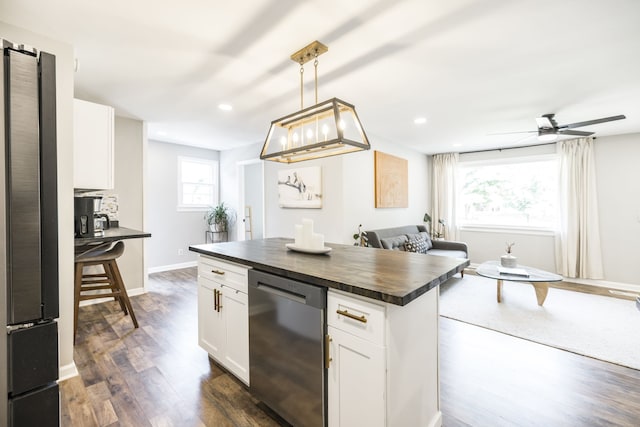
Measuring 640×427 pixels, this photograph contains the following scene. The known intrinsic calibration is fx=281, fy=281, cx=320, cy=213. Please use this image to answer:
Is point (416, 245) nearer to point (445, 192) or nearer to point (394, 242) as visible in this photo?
point (394, 242)

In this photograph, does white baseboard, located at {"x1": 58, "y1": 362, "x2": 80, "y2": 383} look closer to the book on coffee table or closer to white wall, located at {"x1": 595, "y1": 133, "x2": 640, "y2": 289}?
the book on coffee table

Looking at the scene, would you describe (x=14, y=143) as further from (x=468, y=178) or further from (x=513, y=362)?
(x=468, y=178)

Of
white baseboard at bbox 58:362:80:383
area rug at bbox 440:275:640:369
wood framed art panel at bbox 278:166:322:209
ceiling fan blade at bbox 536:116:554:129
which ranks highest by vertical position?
ceiling fan blade at bbox 536:116:554:129

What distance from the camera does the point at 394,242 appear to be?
170 inches

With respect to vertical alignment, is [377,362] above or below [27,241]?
below

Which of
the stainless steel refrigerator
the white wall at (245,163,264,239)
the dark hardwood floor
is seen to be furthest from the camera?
the white wall at (245,163,264,239)

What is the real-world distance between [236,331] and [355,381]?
98 cm

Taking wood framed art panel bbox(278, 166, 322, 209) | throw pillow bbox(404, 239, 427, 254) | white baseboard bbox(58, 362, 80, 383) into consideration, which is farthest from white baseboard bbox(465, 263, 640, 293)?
white baseboard bbox(58, 362, 80, 383)

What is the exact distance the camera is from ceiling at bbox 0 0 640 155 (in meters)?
1.71

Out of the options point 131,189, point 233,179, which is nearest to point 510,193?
point 233,179

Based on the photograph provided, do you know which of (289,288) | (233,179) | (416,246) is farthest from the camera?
(233,179)

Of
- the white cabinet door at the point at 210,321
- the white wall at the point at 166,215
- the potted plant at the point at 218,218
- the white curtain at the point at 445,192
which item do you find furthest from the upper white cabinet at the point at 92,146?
the white curtain at the point at 445,192

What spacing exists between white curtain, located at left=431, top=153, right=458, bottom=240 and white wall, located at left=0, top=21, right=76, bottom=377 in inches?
243

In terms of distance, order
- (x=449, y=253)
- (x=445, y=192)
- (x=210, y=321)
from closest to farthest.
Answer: (x=210, y=321) < (x=449, y=253) < (x=445, y=192)
